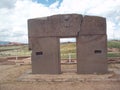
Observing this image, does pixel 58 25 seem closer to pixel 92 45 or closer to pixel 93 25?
pixel 93 25

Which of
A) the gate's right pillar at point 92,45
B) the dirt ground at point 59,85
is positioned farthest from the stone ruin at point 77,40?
the dirt ground at point 59,85

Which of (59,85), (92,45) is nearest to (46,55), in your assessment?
(92,45)

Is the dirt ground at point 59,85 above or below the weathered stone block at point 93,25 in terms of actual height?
below

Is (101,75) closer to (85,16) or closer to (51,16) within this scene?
(85,16)

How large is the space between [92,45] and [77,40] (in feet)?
2.59

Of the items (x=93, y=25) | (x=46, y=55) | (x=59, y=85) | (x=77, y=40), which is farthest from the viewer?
(x=46, y=55)

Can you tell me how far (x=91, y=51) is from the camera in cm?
1245

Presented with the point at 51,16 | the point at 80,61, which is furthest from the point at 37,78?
the point at 51,16

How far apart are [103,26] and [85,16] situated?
102 cm

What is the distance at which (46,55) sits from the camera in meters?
12.8

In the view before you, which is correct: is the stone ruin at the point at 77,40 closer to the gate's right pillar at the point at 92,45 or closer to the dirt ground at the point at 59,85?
the gate's right pillar at the point at 92,45

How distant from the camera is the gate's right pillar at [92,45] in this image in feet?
40.7

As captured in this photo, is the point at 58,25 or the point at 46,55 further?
the point at 46,55

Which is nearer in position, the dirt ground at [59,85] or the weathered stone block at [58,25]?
the dirt ground at [59,85]
